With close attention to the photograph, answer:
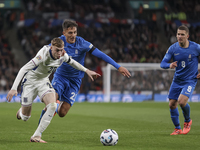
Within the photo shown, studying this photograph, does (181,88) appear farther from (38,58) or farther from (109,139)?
(38,58)

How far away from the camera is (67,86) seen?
7488 millimetres

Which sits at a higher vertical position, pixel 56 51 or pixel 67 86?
pixel 56 51

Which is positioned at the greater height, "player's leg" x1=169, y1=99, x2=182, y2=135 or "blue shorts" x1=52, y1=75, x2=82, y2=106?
"blue shorts" x1=52, y1=75, x2=82, y2=106

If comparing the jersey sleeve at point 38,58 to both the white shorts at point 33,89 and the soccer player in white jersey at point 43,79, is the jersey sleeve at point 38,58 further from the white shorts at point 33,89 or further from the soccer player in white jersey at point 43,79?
the white shorts at point 33,89

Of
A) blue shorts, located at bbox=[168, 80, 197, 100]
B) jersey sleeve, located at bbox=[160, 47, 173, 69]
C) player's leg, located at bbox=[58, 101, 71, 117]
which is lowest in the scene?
player's leg, located at bbox=[58, 101, 71, 117]

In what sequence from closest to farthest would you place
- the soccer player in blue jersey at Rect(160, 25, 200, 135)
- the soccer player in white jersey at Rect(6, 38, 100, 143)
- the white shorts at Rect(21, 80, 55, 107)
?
the soccer player in white jersey at Rect(6, 38, 100, 143) < the white shorts at Rect(21, 80, 55, 107) < the soccer player in blue jersey at Rect(160, 25, 200, 135)

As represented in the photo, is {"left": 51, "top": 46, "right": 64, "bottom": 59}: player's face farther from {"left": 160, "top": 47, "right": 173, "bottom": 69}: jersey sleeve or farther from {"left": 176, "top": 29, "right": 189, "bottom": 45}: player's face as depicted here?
{"left": 176, "top": 29, "right": 189, "bottom": 45}: player's face

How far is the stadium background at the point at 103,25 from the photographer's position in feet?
81.4

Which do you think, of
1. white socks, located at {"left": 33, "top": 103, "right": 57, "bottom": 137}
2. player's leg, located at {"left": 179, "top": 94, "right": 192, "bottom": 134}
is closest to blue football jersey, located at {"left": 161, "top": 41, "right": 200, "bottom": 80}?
player's leg, located at {"left": 179, "top": 94, "right": 192, "bottom": 134}

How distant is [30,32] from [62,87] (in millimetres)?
19554

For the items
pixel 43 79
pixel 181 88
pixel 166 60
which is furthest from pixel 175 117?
pixel 43 79

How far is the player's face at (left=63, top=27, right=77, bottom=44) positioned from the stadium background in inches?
554

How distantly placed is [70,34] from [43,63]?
4.15 feet

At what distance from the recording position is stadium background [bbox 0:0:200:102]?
2480 centimetres
